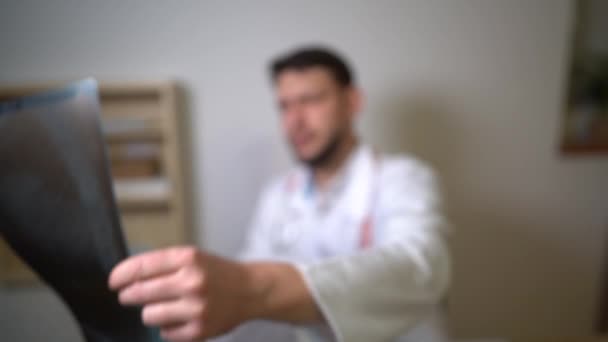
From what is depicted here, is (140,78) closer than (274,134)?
Yes

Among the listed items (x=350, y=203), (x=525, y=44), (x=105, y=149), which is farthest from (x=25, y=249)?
(x=350, y=203)

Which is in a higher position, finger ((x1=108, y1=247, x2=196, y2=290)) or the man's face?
the man's face

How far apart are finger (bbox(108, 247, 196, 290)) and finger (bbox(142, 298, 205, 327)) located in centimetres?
1

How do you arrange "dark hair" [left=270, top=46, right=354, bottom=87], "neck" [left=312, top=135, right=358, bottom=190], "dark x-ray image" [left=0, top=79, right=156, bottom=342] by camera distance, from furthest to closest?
"neck" [left=312, top=135, right=358, bottom=190]
"dark hair" [left=270, top=46, right=354, bottom=87]
"dark x-ray image" [left=0, top=79, right=156, bottom=342]

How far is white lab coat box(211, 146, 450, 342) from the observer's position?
0.64 ft

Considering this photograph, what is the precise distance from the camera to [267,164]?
57 cm

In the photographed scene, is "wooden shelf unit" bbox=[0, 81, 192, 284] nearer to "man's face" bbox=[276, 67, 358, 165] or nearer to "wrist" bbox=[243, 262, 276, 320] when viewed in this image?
"wrist" bbox=[243, 262, 276, 320]

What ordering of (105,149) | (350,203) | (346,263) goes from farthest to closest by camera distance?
(350,203) < (346,263) < (105,149)

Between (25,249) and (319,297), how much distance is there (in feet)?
0.48

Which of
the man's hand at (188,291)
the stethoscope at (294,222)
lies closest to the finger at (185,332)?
the man's hand at (188,291)

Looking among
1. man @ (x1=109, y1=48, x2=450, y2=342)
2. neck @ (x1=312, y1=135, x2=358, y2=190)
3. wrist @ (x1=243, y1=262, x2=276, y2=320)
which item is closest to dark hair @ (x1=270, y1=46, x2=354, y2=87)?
man @ (x1=109, y1=48, x2=450, y2=342)

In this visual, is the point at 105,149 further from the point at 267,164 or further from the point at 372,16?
the point at 267,164

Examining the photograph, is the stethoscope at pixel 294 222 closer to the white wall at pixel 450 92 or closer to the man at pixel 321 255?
the man at pixel 321 255

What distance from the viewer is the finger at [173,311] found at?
13 centimetres
